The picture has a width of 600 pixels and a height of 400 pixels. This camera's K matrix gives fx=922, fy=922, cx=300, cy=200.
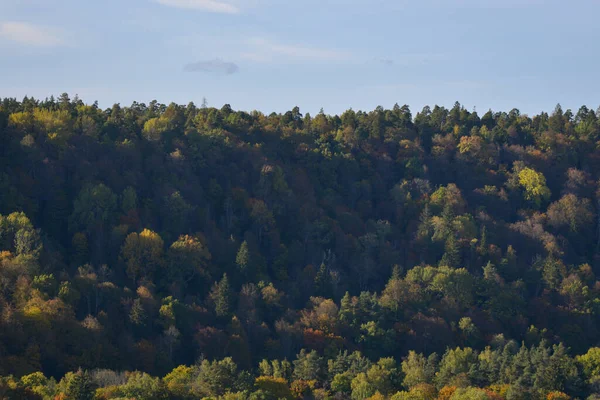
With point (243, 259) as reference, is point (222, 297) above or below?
below

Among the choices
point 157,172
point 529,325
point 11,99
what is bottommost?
point 529,325

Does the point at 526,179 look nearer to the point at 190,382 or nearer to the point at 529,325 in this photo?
the point at 529,325

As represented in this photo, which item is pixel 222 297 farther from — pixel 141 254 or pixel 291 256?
pixel 291 256

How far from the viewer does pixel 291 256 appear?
320ft

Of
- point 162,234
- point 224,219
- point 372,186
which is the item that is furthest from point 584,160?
point 162,234

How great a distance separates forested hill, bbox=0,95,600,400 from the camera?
226ft

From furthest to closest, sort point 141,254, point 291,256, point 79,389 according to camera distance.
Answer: point 291,256
point 141,254
point 79,389

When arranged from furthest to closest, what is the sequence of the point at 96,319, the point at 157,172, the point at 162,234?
the point at 157,172 < the point at 162,234 < the point at 96,319

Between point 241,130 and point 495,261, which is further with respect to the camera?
point 241,130

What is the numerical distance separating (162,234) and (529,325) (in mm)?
38113

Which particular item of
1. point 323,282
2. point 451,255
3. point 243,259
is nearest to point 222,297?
point 243,259

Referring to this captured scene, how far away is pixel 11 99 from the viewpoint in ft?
332

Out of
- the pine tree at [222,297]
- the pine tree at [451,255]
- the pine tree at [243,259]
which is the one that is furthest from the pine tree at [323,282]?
the pine tree at [451,255]

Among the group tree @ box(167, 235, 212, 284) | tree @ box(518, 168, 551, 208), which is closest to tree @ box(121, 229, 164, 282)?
tree @ box(167, 235, 212, 284)
